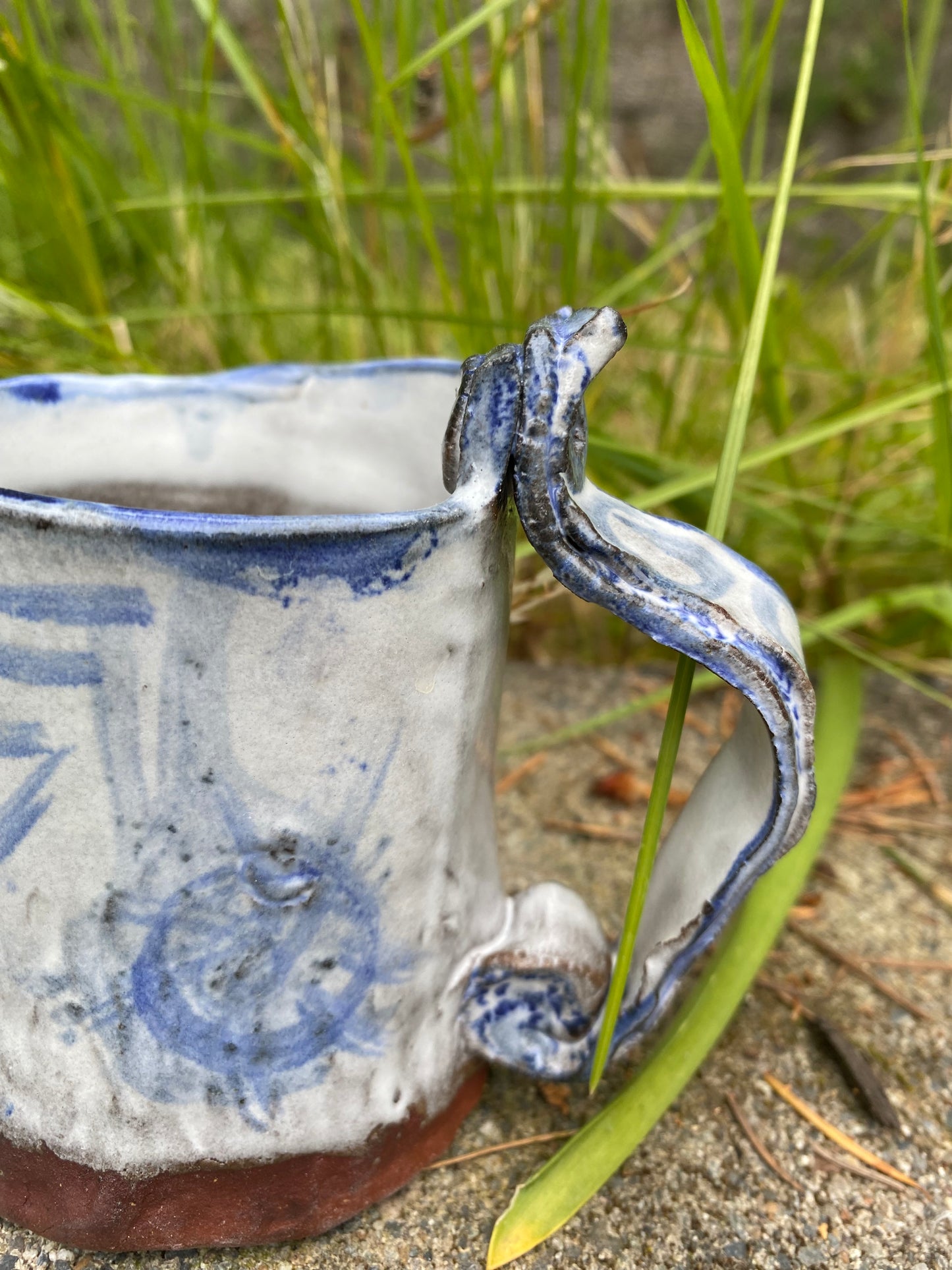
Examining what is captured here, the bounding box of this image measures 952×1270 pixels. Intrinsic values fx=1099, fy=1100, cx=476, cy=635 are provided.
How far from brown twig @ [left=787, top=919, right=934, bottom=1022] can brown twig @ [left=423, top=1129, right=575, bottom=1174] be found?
0.25 m

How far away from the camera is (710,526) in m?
0.52

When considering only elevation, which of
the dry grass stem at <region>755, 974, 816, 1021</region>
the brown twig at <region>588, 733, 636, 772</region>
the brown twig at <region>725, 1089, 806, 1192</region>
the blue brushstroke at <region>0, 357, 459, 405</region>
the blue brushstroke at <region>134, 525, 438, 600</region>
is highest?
the blue brushstroke at <region>134, 525, 438, 600</region>

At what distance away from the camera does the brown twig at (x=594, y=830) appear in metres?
0.85

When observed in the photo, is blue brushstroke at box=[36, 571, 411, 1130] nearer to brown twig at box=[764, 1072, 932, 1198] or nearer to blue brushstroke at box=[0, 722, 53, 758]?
blue brushstroke at box=[0, 722, 53, 758]

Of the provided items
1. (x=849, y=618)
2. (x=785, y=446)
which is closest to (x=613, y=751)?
(x=849, y=618)

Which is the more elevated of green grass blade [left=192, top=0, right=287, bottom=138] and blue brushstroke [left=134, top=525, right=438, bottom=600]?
green grass blade [left=192, top=0, right=287, bottom=138]

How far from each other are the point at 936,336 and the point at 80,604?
50cm

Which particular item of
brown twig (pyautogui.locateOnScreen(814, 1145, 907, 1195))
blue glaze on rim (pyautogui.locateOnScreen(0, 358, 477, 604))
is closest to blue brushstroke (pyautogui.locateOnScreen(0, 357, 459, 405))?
blue glaze on rim (pyautogui.locateOnScreen(0, 358, 477, 604))

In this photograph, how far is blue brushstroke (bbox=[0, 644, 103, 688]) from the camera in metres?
0.41

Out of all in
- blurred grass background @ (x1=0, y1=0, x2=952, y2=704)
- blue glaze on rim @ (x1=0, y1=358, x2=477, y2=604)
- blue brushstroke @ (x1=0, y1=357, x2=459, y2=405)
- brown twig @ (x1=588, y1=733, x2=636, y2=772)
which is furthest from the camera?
brown twig @ (x1=588, y1=733, x2=636, y2=772)

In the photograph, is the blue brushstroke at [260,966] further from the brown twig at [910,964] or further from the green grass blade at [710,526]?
the brown twig at [910,964]

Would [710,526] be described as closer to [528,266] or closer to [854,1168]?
[854,1168]

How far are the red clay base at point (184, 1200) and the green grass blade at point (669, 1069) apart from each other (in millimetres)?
73

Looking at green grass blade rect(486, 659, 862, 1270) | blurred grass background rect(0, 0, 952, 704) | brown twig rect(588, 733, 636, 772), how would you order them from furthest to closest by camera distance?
brown twig rect(588, 733, 636, 772) < blurred grass background rect(0, 0, 952, 704) < green grass blade rect(486, 659, 862, 1270)
